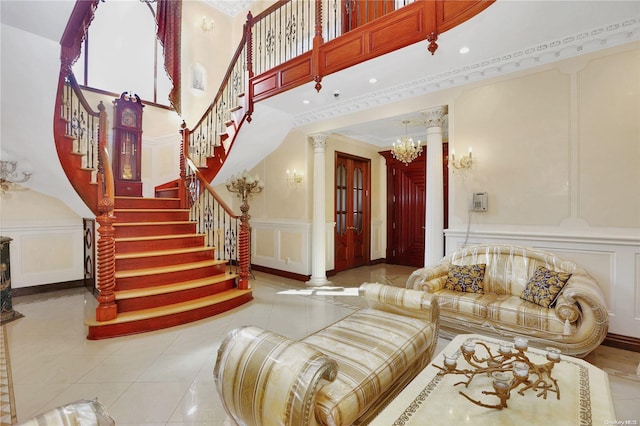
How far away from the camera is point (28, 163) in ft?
13.4

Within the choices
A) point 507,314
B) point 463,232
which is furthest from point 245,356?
point 463,232

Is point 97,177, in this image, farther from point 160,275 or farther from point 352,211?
point 352,211

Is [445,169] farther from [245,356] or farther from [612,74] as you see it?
[245,356]

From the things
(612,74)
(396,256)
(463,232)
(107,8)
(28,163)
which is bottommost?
(396,256)

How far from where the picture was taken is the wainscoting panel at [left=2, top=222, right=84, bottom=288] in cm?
452

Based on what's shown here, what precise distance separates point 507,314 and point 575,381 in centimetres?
119

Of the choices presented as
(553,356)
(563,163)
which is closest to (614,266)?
(563,163)

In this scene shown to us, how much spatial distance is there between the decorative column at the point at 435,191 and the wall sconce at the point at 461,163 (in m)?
0.16

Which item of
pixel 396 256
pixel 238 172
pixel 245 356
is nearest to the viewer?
pixel 245 356

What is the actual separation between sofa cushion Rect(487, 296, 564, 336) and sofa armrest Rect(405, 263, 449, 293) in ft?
1.84

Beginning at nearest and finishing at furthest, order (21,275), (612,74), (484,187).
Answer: (612,74) < (484,187) < (21,275)

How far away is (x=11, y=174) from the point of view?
414 cm

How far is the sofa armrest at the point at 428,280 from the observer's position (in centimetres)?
317

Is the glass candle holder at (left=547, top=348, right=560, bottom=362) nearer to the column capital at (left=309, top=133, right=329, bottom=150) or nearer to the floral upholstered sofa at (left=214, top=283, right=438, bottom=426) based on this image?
the floral upholstered sofa at (left=214, top=283, right=438, bottom=426)
